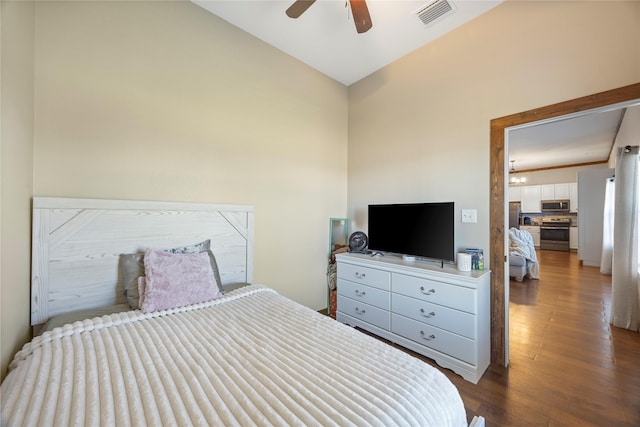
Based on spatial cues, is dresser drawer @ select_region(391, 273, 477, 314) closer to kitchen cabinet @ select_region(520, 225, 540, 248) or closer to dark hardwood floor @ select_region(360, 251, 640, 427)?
dark hardwood floor @ select_region(360, 251, 640, 427)

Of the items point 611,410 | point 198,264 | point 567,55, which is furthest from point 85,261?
point 567,55

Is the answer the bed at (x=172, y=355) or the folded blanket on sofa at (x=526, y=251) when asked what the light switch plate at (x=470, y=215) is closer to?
the bed at (x=172, y=355)

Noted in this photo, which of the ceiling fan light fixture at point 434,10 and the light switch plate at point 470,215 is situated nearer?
the ceiling fan light fixture at point 434,10

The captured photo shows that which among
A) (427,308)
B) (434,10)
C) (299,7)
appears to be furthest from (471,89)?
(427,308)

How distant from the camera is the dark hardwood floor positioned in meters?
1.52

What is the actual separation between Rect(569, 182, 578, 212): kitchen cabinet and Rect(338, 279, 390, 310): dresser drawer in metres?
8.05

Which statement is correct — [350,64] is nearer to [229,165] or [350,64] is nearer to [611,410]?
[229,165]

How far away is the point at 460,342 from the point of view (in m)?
1.87

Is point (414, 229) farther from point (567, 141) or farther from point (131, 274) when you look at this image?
point (567, 141)

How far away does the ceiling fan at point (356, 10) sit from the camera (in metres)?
1.65

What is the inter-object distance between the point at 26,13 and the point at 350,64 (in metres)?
2.62

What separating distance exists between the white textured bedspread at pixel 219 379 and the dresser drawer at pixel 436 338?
115 centimetres

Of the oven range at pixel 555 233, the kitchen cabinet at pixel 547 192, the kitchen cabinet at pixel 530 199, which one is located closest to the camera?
the oven range at pixel 555 233

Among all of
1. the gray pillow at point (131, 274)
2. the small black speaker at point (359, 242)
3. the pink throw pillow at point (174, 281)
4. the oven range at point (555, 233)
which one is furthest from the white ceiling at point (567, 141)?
the gray pillow at point (131, 274)
